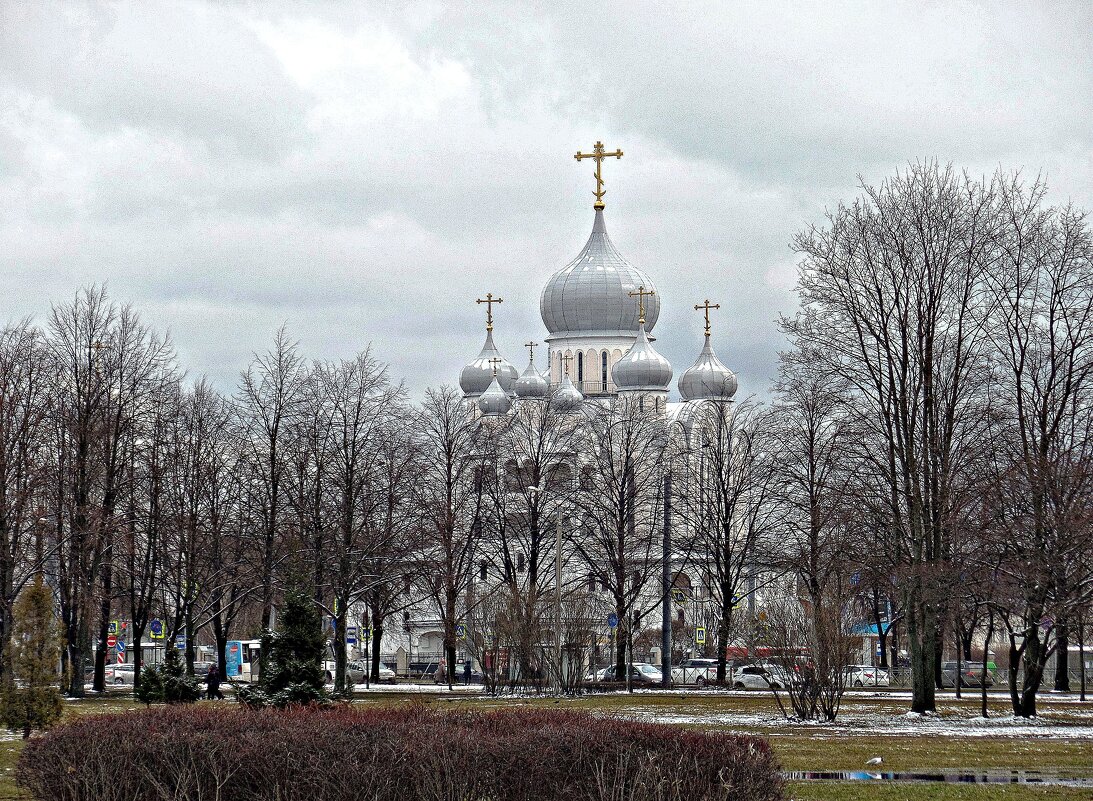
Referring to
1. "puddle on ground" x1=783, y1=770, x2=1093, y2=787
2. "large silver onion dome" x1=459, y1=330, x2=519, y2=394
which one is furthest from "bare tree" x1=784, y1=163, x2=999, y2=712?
"large silver onion dome" x1=459, y1=330, x2=519, y2=394

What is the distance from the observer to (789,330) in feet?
112

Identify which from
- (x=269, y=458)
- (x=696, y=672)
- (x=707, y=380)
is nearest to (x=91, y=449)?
(x=269, y=458)

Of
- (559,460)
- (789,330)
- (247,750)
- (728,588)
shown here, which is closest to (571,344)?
(559,460)

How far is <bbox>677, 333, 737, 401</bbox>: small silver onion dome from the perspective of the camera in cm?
7981

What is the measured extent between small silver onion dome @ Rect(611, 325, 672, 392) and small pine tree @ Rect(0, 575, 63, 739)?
2220 inches

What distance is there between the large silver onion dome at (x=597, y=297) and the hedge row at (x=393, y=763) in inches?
2903

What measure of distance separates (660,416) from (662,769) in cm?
5168

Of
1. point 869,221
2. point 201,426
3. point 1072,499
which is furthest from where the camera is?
point 201,426

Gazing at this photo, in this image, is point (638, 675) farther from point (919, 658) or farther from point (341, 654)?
point (919, 658)

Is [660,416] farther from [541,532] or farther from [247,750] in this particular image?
[247,750]

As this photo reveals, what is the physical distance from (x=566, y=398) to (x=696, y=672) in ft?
52.4

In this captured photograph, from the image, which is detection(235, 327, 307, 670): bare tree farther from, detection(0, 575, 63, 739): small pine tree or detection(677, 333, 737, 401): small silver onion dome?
detection(677, 333, 737, 401): small silver onion dome

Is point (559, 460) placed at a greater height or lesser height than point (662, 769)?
greater

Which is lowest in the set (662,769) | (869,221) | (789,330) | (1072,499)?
(662,769)
